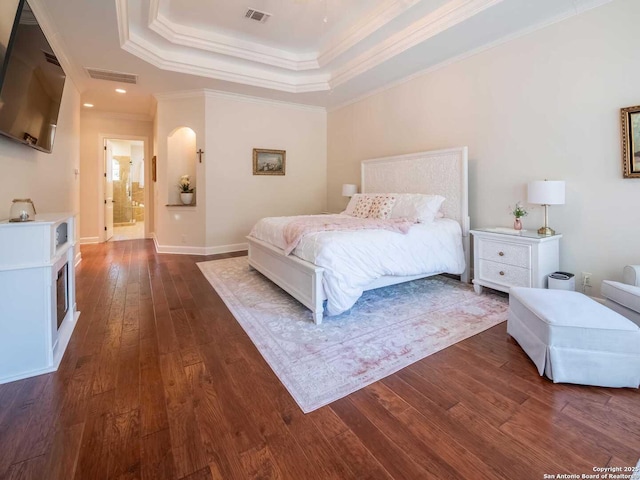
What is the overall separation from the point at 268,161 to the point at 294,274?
3.77 meters

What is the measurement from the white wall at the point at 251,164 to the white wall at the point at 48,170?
1.98 metres

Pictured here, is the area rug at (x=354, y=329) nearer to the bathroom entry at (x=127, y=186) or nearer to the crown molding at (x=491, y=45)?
the crown molding at (x=491, y=45)


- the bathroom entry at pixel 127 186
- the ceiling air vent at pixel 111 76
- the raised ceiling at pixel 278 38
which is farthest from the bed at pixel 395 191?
the bathroom entry at pixel 127 186

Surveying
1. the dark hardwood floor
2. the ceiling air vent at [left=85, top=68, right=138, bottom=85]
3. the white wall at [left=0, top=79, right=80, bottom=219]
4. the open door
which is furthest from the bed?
the open door

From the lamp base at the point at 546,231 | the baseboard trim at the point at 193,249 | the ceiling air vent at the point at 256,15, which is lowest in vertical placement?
the baseboard trim at the point at 193,249

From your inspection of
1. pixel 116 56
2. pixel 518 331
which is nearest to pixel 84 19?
pixel 116 56

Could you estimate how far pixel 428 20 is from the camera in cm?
351

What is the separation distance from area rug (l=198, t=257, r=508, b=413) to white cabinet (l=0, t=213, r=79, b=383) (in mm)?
1334

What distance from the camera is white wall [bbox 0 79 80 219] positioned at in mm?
2514

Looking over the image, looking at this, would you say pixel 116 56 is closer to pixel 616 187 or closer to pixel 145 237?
pixel 145 237

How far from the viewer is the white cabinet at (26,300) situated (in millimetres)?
1842

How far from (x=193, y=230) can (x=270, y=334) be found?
394 cm

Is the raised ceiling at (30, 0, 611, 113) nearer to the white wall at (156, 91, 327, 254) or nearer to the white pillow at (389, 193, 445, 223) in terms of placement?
the white wall at (156, 91, 327, 254)

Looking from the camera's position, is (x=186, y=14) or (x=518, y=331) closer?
(x=518, y=331)
